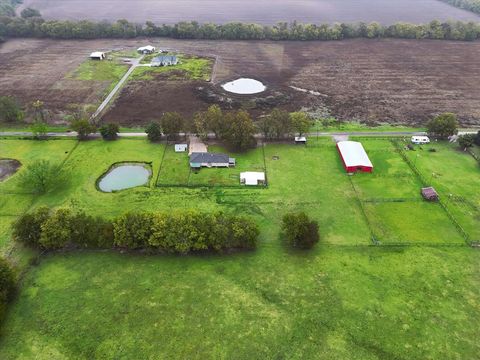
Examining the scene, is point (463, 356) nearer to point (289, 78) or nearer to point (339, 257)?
point (339, 257)

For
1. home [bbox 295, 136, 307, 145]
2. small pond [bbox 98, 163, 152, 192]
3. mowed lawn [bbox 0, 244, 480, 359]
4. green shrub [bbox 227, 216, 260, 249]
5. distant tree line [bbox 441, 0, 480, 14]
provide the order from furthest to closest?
distant tree line [bbox 441, 0, 480, 14], home [bbox 295, 136, 307, 145], small pond [bbox 98, 163, 152, 192], green shrub [bbox 227, 216, 260, 249], mowed lawn [bbox 0, 244, 480, 359]

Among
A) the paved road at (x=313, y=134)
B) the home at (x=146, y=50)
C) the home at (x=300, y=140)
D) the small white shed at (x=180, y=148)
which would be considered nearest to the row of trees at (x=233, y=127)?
the home at (x=300, y=140)

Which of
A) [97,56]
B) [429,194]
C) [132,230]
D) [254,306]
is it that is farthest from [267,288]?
[97,56]

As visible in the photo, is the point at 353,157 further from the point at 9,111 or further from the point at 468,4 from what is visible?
the point at 468,4

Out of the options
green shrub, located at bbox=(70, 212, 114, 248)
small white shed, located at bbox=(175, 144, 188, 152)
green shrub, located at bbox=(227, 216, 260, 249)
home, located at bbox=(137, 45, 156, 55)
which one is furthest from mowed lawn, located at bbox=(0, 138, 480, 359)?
home, located at bbox=(137, 45, 156, 55)

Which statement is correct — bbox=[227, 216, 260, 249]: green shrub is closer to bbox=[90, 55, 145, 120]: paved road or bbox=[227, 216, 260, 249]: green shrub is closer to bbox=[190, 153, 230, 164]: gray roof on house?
bbox=[190, 153, 230, 164]: gray roof on house

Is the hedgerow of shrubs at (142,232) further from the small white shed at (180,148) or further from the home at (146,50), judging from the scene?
the home at (146,50)
